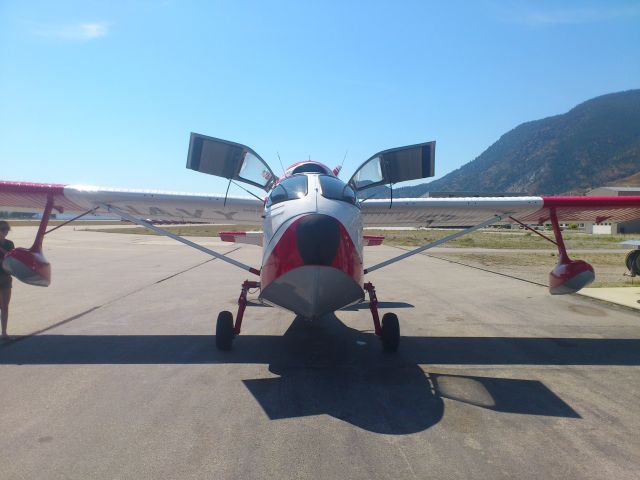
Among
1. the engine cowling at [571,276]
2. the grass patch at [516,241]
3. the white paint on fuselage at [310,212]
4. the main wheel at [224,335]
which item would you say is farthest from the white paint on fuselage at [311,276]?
the grass patch at [516,241]

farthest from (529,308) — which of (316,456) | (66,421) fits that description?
(66,421)

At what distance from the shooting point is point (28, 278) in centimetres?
718

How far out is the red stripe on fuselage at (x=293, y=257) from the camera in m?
5.01

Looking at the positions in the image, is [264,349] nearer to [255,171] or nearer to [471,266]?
[255,171]

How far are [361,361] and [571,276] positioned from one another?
14.5 ft

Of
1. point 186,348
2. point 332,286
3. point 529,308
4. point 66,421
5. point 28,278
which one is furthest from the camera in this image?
point 529,308

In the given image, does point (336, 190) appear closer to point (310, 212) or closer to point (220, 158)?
point (310, 212)

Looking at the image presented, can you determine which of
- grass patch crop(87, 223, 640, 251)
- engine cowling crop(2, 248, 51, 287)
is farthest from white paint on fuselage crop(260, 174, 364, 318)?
grass patch crop(87, 223, 640, 251)

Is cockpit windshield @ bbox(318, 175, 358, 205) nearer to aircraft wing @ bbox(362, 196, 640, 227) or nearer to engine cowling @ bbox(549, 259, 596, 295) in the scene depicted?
aircraft wing @ bbox(362, 196, 640, 227)

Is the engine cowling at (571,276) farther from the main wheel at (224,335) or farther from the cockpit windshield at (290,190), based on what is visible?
the main wheel at (224,335)

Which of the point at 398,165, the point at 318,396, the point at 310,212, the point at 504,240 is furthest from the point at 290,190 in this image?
the point at 504,240

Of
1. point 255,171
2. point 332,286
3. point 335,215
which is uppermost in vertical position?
point 255,171

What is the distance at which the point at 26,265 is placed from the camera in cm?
705

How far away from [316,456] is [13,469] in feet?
7.14
